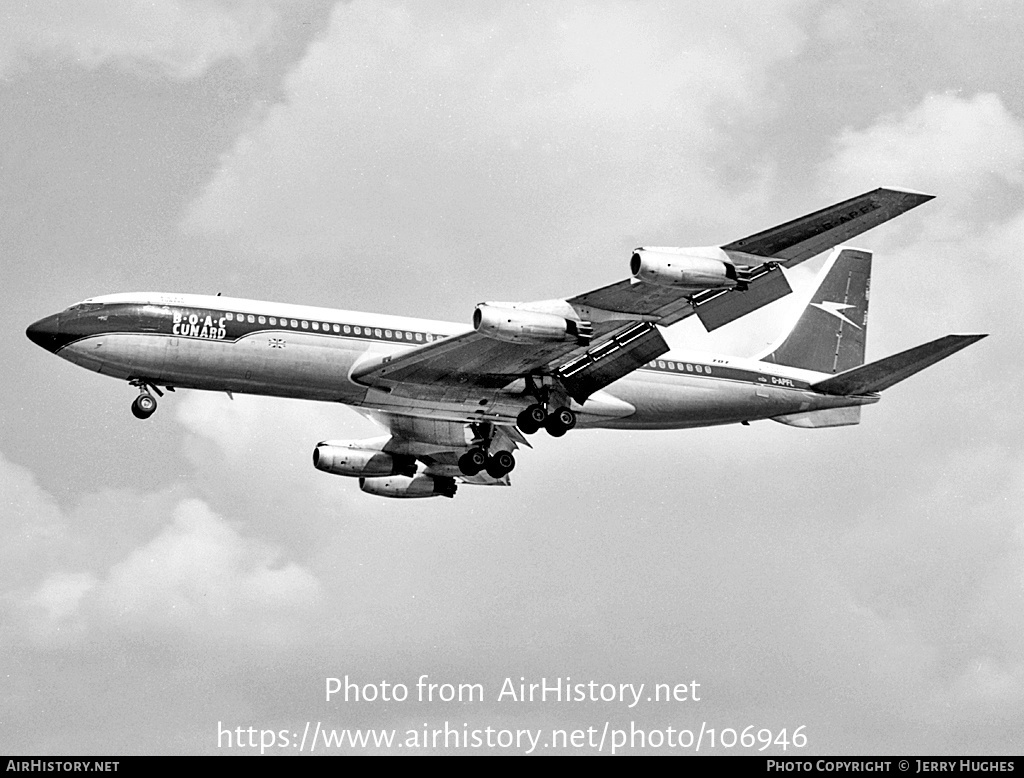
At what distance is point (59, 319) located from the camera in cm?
4800

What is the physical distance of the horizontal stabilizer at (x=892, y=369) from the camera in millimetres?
47562

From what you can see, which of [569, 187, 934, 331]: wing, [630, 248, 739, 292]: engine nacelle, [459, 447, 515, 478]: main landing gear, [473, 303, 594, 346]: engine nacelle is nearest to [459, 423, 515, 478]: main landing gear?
[459, 447, 515, 478]: main landing gear

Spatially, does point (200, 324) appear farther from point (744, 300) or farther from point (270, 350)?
point (744, 300)

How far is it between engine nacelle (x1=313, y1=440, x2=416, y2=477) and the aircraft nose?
1319 centimetres

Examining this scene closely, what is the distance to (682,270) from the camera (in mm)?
42500

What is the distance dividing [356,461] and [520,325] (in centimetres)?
1510

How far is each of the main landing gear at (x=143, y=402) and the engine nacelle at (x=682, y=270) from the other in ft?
52.0

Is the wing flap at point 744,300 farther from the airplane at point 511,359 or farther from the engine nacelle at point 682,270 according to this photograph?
the engine nacelle at point 682,270

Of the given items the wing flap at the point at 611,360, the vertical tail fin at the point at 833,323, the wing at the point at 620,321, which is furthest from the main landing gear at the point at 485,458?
the vertical tail fin at the point at 833,323

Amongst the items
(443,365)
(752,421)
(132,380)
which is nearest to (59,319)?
(132,380)

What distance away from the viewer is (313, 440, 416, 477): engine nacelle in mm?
58344

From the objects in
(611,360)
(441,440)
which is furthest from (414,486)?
(611,360)

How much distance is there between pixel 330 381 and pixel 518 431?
839cm
